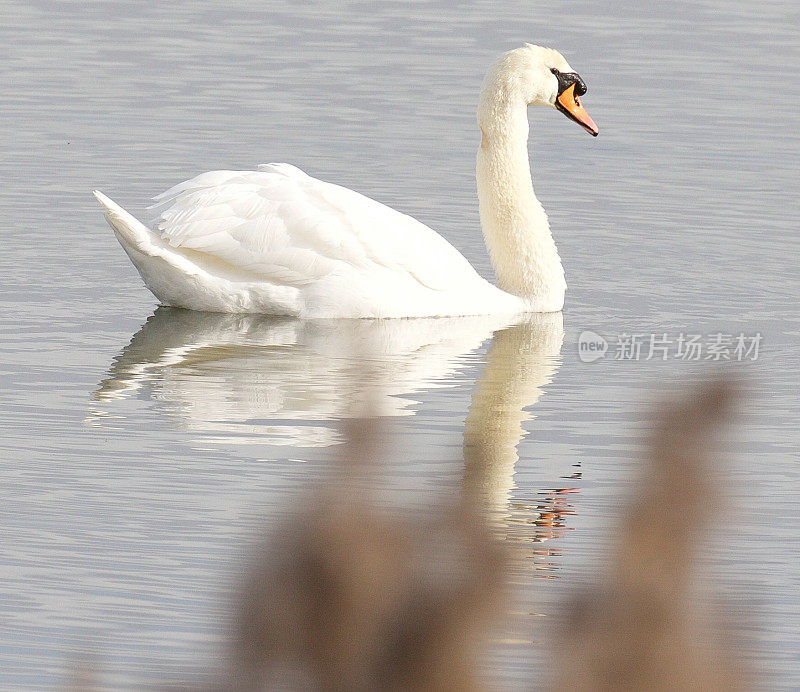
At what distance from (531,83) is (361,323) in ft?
7.34

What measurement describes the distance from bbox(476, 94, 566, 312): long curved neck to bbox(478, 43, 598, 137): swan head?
11mm

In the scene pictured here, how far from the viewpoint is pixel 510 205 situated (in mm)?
10938

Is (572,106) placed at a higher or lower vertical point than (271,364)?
higher

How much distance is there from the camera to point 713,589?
4.58 ft

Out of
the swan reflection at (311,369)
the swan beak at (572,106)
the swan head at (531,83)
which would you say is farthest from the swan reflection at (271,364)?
the swan beak at (572,106)

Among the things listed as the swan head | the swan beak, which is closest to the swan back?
the swan head

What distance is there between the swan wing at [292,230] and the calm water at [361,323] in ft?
1.22

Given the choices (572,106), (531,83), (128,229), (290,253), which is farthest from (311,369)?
(572,106)

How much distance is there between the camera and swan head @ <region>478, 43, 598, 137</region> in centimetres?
1090

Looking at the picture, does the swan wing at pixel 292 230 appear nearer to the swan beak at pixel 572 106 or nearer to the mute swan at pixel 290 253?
the mute swan at pixel 290 253

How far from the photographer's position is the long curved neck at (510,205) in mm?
10695

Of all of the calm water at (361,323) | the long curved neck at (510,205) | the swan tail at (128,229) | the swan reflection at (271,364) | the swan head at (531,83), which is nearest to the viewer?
the calm water at (361,323)

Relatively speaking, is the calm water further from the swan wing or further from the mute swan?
the swan wing

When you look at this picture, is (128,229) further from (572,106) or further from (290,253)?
(572,106)
